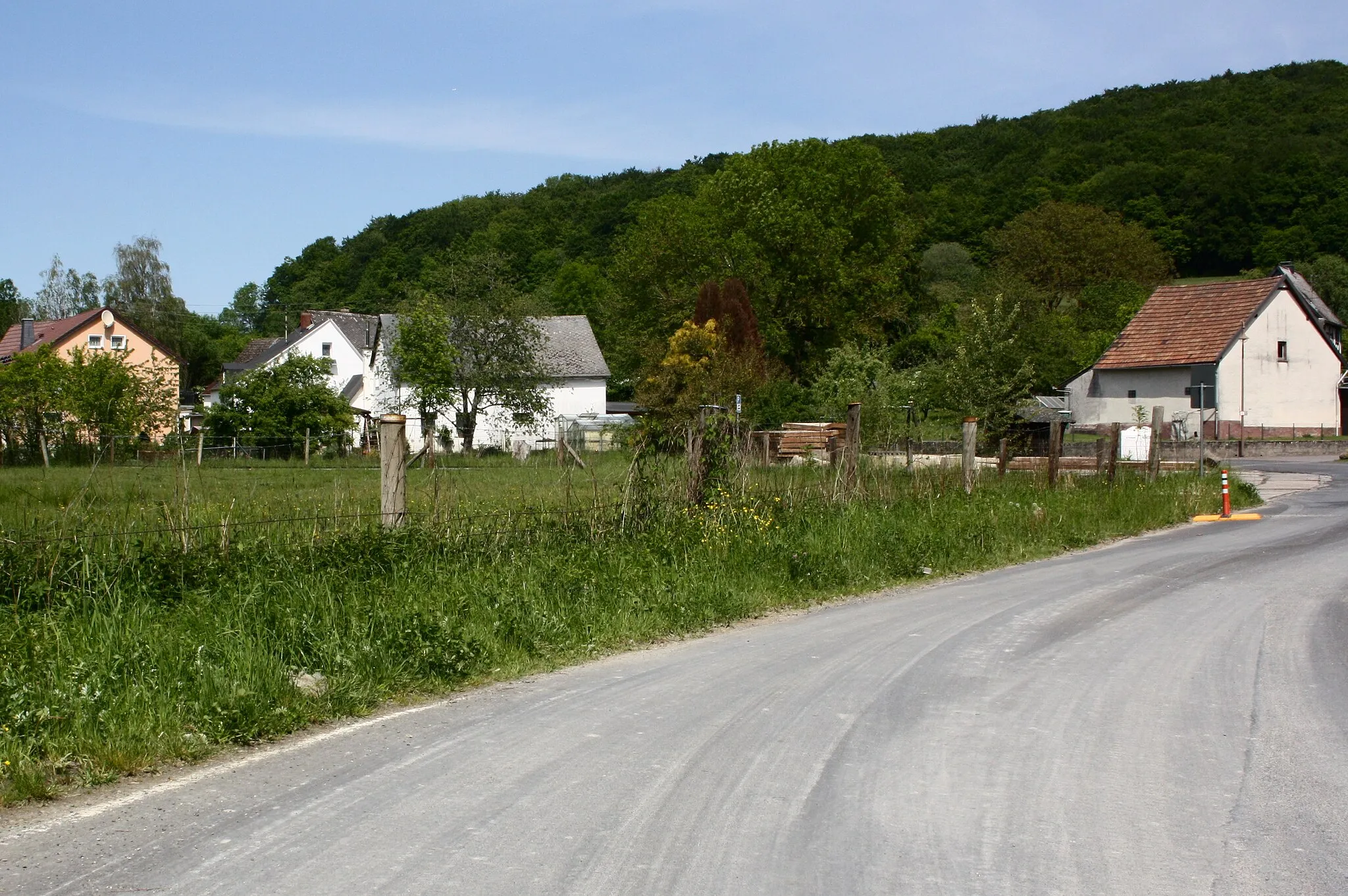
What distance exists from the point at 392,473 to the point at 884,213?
58.9 metres

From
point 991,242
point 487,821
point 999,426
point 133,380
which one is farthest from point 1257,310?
point 487,821

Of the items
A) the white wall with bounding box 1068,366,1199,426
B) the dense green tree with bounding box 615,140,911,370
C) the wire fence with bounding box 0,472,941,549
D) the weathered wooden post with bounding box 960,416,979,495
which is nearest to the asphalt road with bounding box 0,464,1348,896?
the wire fence with bounding box 0,472,941,549

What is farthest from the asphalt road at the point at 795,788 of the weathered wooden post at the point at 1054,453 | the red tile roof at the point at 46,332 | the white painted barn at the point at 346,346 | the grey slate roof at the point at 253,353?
the grey slate roof at the point at 253,353

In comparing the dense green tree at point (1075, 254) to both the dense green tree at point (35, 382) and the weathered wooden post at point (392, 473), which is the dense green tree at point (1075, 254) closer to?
the dense green tree at point (35, 382)

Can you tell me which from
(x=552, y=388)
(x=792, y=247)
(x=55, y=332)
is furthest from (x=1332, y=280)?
(x=55, y=332)

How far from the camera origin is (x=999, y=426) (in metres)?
37.2

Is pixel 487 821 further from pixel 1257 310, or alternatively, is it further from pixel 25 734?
pixel 1257 310

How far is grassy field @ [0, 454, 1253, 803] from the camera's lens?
269 inches

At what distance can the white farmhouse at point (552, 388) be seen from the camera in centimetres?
5669

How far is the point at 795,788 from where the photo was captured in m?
5.77

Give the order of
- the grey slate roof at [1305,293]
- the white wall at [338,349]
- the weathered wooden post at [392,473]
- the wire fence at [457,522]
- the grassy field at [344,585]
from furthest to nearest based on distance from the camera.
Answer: the white wall at [338,349] → the grey slate roof at [1305,293] → the weathered wooden post at [392,473] → the wire fence at [457,522] → the grassy field at [344,585]

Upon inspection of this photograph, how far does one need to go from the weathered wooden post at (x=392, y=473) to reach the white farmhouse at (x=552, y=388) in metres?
37.4

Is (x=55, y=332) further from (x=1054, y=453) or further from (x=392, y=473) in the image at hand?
(x=392, y=473)

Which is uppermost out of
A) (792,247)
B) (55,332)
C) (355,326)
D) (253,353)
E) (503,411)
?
(792,247)
